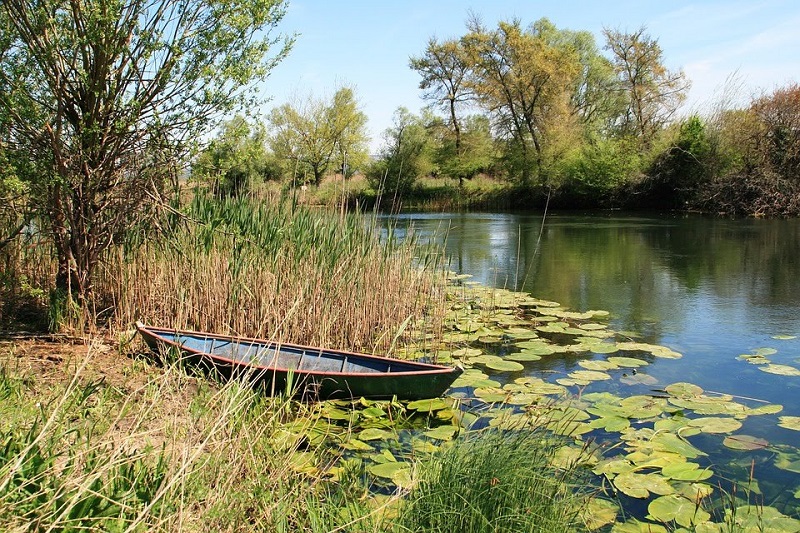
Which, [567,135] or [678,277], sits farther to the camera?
[567,135]

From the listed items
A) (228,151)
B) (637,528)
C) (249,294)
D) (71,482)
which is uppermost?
(228,151)

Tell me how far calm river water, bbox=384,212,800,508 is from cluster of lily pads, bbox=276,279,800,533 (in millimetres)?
264

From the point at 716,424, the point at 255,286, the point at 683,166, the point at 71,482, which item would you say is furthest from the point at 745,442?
the point at 683,166

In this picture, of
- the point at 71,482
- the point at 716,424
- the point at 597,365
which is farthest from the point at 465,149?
the point at 71,482

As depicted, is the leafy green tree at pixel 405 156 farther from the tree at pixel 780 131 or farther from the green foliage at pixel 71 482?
the green foliage at pixel 71 482

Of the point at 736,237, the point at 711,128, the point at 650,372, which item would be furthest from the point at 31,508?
the point at 711,128

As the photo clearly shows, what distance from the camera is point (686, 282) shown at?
11727 mm

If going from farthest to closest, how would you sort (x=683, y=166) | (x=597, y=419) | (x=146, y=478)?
(x=683, y=166) < (x=597, y=419) < (x=146, y=478)

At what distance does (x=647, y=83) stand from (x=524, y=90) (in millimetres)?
6255

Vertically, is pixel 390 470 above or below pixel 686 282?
below

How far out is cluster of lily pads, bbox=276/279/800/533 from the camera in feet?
12.2

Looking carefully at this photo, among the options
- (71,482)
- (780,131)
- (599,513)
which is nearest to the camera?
(71,482)

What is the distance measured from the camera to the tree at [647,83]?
3366cm

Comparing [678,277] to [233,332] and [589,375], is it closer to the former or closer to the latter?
[589,375]
